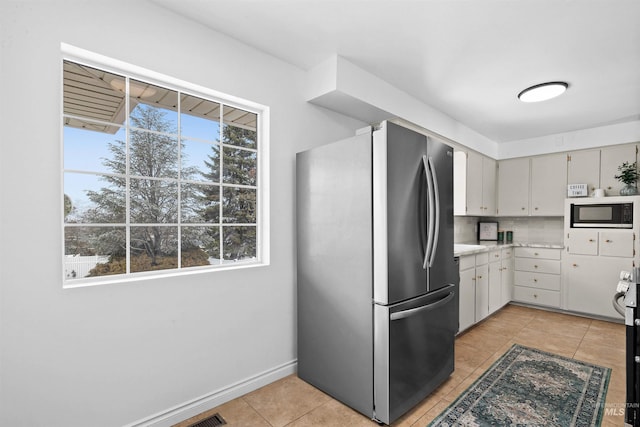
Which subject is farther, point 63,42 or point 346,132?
point 346,132

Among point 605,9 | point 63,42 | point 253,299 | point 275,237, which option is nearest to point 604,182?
point 605,9

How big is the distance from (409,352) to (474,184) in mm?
3153

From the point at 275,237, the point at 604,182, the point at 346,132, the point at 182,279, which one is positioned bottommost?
the point at 182,279

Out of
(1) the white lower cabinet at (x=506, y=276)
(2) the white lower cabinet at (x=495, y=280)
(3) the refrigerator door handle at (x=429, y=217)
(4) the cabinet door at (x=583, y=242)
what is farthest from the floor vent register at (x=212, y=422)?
(4) the cabinet door at (x=583, y=242)

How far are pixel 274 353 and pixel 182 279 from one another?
960mm

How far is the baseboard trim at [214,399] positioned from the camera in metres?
1.87

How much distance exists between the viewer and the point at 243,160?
8.07ft

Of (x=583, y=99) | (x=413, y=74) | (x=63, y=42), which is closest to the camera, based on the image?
(x=63, y=42)

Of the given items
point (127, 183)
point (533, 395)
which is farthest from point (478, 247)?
point (127, 183)

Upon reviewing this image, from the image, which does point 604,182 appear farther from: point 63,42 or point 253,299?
point 63,42

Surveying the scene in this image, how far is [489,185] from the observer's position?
4.86 metres

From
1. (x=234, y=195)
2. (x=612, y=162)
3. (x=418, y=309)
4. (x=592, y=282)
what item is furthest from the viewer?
(x=612, y=162)

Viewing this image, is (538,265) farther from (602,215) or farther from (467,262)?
(467,262)

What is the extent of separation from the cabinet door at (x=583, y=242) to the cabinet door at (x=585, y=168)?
2.11ft
